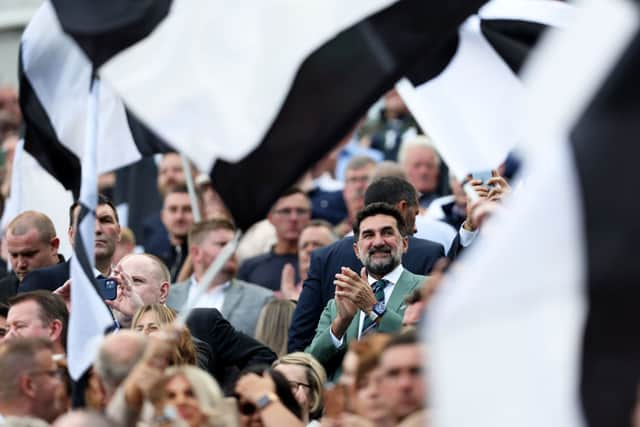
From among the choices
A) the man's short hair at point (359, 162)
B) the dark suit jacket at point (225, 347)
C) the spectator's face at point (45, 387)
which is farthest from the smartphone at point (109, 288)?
the man's short hair at point (359, 162)

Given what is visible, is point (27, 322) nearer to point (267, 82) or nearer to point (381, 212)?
point (381, 212)

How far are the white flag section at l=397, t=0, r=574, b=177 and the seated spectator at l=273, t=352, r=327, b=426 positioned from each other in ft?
4.54

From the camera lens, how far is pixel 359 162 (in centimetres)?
1585

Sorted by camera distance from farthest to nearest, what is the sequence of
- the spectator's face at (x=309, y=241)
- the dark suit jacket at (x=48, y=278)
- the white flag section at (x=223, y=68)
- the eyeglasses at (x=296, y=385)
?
the spectator's face at (x=309, y=241) < the dark suit jacket at (x=48, y=278) < the eyeglasses at (x=296, y=385) < the white flag section at (x=223, y=68)

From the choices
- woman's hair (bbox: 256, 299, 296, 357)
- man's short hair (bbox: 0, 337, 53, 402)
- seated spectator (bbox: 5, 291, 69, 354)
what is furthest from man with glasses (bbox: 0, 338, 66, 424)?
woman's hair (bbox: 256, 299, 296, 357)

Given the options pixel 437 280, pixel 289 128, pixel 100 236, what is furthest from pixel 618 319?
pixel 100 236

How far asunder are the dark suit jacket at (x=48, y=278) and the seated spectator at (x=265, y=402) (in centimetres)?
294

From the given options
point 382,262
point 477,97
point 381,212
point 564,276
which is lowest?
point 382,262

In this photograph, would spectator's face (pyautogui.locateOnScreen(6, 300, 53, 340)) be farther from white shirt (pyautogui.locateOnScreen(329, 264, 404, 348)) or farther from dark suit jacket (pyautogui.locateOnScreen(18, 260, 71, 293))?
white shirt (pyautogui.locateOnScreen(329, 264, 404, 348))

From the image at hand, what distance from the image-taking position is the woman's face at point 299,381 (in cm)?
982

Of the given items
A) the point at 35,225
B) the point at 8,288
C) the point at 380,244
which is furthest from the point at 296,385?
the point at 8,288

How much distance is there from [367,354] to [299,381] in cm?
199

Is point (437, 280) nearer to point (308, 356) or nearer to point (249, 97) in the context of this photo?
point (249, 97)

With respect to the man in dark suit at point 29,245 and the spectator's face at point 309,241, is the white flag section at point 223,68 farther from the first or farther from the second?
the spectator's face at point 309,241
